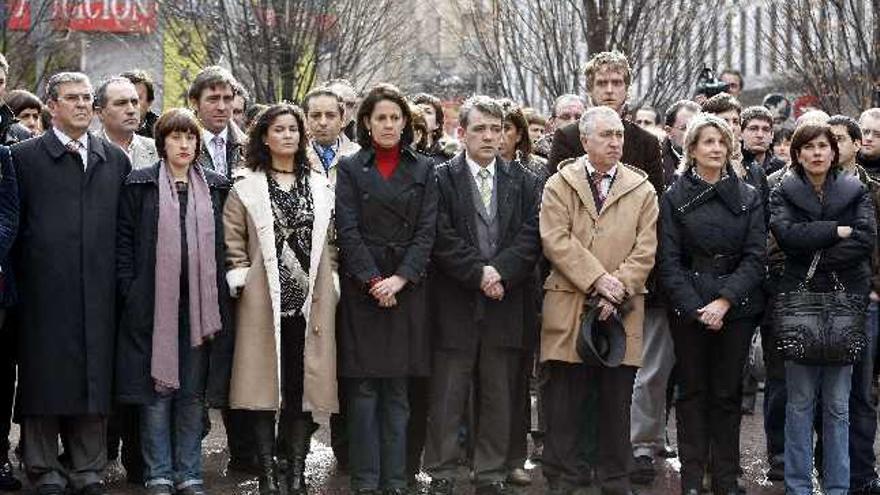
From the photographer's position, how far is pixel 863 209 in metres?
8.32

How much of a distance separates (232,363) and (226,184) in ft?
3.52

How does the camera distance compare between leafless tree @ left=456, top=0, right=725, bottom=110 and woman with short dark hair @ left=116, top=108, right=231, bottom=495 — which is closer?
woman with short dark hair @ left=116, top=108, right=231, bottom=495

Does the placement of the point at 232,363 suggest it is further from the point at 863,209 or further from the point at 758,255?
the point at 863,209

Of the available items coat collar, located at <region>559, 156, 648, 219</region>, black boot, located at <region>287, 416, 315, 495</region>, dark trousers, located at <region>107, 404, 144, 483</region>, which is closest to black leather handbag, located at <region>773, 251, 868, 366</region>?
coat collar, located at <region>559, 156, 648, 219</region>

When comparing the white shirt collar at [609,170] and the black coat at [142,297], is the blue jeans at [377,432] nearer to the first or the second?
the black coat at [142,297]

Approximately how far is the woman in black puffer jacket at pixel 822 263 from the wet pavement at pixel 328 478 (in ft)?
1.98

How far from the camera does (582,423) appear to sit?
341 inches

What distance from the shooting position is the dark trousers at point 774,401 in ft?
30.0

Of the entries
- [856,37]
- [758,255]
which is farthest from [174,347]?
[856,37]

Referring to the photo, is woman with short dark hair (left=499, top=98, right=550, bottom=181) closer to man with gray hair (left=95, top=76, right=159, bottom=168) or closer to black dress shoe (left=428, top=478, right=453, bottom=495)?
black dress shoe (left=428, top=478, right=453, bottom=495)

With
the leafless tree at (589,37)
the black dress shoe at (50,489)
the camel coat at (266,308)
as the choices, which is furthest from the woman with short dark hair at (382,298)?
the leafless tree at (589,37)

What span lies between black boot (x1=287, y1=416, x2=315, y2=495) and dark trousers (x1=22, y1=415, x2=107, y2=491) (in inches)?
43.6

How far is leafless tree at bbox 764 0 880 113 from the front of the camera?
18.7 meters

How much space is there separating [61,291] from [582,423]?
10.4 feet
